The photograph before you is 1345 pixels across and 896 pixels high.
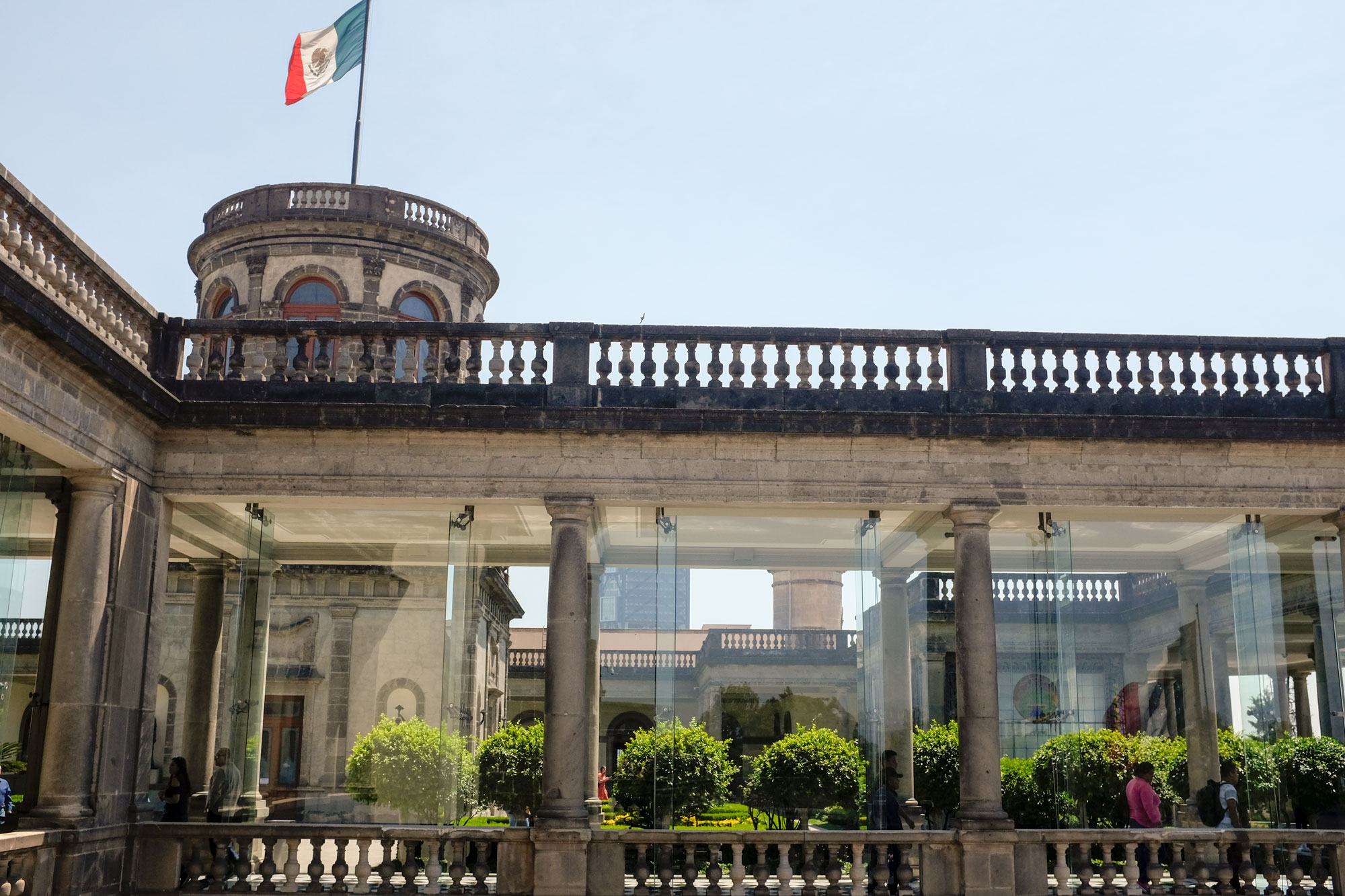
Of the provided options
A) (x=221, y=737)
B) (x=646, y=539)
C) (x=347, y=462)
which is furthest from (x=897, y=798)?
(x=221, y=737)

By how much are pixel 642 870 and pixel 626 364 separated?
17.4 feet

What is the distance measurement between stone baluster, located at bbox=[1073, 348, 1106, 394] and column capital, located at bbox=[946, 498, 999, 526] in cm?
170

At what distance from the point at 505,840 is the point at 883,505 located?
5236mm

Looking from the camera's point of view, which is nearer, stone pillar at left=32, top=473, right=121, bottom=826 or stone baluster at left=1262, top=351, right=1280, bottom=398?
stone pillar at left=32, top=473, right=121, bottom=826

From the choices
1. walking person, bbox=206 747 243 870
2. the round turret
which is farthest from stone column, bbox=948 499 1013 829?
the round turret

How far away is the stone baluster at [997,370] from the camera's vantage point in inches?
540

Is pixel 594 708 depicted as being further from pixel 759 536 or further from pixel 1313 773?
pixel 1313 773

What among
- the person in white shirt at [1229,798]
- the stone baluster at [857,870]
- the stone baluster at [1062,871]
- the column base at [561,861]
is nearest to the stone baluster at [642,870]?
the column base at [561,861]

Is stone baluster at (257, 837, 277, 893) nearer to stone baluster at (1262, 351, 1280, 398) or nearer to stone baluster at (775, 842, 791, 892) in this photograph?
stone baluster at (775, 842, 791, 892)

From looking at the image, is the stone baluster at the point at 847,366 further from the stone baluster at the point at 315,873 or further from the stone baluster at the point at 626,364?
the stone baluster at the point at 315,873

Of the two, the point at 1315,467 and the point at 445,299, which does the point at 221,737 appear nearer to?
the point at 1315,467

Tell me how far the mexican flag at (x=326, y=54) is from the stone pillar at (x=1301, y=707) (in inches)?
917

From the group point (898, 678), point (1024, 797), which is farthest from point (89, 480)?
point (1024, 797)

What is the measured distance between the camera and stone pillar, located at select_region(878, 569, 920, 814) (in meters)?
13.4
